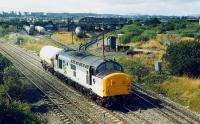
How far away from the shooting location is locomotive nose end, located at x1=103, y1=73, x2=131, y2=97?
26.4 metres

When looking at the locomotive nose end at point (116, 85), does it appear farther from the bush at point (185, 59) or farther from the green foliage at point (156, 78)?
the bush at point (185, 59)

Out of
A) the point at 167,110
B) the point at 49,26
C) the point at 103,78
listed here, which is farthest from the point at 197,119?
the point at 49,26

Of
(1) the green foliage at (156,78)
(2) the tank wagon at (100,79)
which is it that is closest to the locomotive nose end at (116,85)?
(2) the tank wagon at (100,79)

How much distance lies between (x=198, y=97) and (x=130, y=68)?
1387 centimetres

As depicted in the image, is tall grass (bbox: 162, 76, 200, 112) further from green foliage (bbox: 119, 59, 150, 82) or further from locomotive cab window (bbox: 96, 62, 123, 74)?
locomotive cab window (bbox: 96, 62, 123, 74)

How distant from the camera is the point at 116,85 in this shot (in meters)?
26.9

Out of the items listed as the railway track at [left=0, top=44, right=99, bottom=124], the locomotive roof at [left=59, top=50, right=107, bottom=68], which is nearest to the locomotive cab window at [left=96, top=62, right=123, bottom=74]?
the locomotive roof at [left=59, top=50, right=107, bottom=68]

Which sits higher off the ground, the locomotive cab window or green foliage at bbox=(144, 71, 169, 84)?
the locomotive cab window

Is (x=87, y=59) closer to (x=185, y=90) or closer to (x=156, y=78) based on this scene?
(x=156, y=78)

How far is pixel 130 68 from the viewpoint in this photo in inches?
1661

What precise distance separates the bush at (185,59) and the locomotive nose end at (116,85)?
11260 millimetres

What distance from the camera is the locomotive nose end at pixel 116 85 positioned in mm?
26422

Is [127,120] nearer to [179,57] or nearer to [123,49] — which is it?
[179,57]

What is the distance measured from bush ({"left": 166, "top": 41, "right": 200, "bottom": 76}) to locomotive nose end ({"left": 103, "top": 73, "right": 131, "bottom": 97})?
11260 mm
